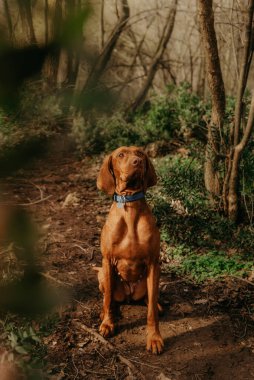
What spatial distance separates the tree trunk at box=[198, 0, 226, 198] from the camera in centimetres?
431

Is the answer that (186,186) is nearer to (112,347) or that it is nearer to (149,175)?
(149,175)

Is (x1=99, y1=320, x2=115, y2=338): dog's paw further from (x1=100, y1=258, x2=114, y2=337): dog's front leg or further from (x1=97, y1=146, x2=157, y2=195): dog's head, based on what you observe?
(x1=97, y1=146, x2=157, y2=195): dog's head

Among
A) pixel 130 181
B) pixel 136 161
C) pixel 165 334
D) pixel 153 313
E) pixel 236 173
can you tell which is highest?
pixel 136 161

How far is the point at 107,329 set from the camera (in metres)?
3.11

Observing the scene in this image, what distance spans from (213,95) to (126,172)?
7.49 ft

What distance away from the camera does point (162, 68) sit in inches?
379

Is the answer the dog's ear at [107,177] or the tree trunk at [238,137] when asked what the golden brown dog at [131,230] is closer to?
the dog's ear at [107,177]

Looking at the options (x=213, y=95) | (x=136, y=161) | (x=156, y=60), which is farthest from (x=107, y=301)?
(x=156, y=60)

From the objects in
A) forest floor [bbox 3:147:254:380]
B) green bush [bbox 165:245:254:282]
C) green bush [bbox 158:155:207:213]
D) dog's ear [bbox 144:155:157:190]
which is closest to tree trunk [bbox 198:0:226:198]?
green bush [bbox 158:155:207:213]

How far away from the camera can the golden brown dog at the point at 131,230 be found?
280 centimetres

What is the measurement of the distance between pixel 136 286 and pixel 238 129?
2.11 metres

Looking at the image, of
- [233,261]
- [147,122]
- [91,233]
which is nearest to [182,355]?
[233,261]

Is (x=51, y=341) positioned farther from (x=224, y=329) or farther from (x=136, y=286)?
(x=224, y=329)

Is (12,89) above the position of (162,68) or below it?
below
